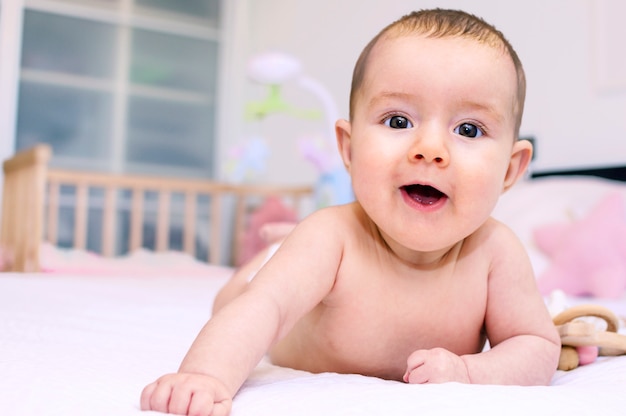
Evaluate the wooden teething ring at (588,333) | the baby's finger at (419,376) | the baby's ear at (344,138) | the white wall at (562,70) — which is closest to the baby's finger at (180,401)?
the baby's finger at (419,376)

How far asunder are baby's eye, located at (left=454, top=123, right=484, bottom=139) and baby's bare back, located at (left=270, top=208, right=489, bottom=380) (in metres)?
0.13

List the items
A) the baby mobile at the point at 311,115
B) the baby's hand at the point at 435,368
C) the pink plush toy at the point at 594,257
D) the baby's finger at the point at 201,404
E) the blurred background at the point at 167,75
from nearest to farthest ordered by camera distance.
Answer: the baby's finger at the point at 201,404
the baby's hand at the point at 435,368
the pink plush toy at the point at 594,257
the baby mobile at the point at 311,115
the blurred background at the point at 167,75

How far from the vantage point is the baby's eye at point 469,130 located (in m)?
0.64

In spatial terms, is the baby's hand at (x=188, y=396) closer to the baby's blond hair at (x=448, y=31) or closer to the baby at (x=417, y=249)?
the baby at (x=417, y=249)

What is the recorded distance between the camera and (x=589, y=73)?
2037 mm

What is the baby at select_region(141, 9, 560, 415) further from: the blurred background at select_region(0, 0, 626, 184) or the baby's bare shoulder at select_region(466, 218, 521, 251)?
the blurred background at select_region(0, 0, 626, 184)

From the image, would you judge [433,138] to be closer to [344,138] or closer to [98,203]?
[344,138]

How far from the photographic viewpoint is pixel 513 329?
2.34 feet

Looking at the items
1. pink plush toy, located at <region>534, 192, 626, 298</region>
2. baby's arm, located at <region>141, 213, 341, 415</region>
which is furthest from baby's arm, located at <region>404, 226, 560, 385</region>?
pink plush toy, located at <region>534, 192, 626, 298</region>

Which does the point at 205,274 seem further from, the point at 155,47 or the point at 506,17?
the point at 155,47

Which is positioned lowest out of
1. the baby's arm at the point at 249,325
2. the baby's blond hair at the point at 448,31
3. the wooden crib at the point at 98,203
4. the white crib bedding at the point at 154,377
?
the wooden crib at the point at 98,203

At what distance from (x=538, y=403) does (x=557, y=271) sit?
43.8 inches

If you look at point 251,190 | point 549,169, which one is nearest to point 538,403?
point 549,169

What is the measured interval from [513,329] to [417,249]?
152 millimetres
